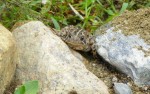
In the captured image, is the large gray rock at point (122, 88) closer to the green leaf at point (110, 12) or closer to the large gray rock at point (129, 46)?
the large gray rock at point (129, 46)

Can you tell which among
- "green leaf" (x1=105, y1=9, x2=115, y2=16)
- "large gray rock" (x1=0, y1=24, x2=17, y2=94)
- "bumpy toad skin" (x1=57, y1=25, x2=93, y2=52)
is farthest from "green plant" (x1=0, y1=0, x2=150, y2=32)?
"large gray rock" (x1=0, y1=24, x2=17, y2=94)

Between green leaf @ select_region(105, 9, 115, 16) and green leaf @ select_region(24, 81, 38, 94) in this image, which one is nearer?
green leaf @ select_region(24, 81, 38, 94)

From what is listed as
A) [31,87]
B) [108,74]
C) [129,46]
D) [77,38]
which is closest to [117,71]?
[108,74]

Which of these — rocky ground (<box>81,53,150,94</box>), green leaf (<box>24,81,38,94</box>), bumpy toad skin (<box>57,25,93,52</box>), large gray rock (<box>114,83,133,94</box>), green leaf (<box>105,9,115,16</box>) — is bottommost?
rocky ground (<box>81,53,150,94</box>)

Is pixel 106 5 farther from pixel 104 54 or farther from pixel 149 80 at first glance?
pixel 149 80

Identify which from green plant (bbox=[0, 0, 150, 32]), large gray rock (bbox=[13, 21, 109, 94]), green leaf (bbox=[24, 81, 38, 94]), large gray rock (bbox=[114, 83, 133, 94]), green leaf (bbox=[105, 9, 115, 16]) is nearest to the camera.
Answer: green leaf (bbox=[24, 81, 38, 94])

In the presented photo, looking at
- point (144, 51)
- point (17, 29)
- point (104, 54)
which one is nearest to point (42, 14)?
point (17, 29)

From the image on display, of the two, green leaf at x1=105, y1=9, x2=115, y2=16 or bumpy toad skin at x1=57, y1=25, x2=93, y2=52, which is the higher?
bumpy toad skin at x1=57, y1=25, x2=93, y2=52

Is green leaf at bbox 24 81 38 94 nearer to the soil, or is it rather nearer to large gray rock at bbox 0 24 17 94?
large gray rock at bbox 0 24 17 94
